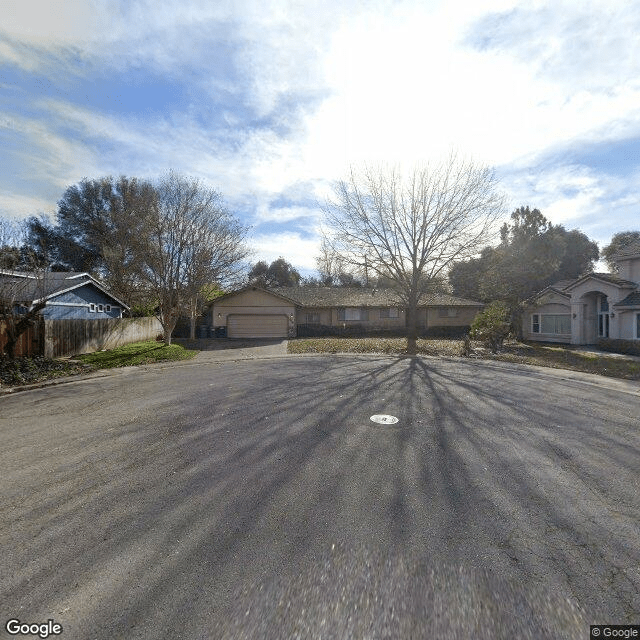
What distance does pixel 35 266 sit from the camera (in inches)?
560

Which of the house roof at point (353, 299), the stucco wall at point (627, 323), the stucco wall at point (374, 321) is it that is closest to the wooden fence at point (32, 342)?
the house roof at point (353, 299)

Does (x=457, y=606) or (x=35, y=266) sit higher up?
(x=35, y=266)

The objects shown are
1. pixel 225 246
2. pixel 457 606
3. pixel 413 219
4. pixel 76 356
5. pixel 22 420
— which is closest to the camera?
pixel 457 606

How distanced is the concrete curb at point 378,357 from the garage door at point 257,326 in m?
11.5

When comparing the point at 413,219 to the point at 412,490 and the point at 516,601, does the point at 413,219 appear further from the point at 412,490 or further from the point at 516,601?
the point at 516,601

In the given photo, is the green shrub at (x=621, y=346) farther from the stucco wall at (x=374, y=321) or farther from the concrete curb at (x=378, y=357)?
the stucco wall at (x=374, y=321)

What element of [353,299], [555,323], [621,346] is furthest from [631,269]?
[353,299]

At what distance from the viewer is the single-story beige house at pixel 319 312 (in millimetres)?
30578

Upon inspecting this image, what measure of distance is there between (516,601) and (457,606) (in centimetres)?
48

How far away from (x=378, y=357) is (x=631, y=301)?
15.3 metres

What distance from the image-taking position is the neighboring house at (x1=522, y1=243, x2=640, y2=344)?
21.1 meters

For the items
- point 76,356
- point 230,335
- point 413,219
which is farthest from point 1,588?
point 230,335

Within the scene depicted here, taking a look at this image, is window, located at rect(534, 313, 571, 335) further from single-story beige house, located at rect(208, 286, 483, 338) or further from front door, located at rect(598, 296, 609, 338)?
single-story beige house, located at rect(208, 286, 483, 338)

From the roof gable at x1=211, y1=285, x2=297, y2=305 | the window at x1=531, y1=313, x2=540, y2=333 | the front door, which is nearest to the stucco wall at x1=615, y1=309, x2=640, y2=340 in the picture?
the front door
